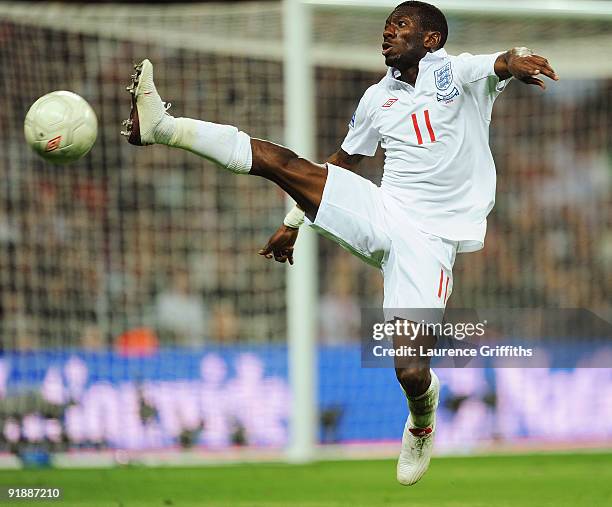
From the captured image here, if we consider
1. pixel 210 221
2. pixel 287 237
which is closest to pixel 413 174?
pixel 287 237

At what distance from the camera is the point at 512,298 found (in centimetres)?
1120

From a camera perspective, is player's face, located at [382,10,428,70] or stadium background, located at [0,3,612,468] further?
stadium background, located at [0,3,612,468]

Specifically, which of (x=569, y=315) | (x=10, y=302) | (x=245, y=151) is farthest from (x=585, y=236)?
(x=245, y=151)

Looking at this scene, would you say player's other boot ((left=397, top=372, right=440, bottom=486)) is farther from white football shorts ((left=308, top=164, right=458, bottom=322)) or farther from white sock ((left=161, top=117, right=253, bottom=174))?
white sock ((left=161, top=117, right=253, bottom=174))

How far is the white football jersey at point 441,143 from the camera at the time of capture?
19.6 feet

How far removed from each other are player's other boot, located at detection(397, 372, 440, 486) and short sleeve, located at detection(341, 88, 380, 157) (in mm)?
1336

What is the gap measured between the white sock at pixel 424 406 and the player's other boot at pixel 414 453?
42 mm

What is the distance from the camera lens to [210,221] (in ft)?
36.3

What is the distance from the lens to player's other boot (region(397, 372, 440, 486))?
20.5ft

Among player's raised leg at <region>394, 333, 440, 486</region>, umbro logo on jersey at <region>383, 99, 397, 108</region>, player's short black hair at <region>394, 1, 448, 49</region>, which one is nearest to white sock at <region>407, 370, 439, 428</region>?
player's raised leg at <region>394, 333, 440, 486</region>

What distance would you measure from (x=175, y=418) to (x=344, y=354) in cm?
169

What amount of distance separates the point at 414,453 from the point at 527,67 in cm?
224

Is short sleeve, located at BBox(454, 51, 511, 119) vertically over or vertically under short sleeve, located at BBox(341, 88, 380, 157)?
over

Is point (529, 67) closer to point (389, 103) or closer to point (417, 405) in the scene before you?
point (389, 103)
